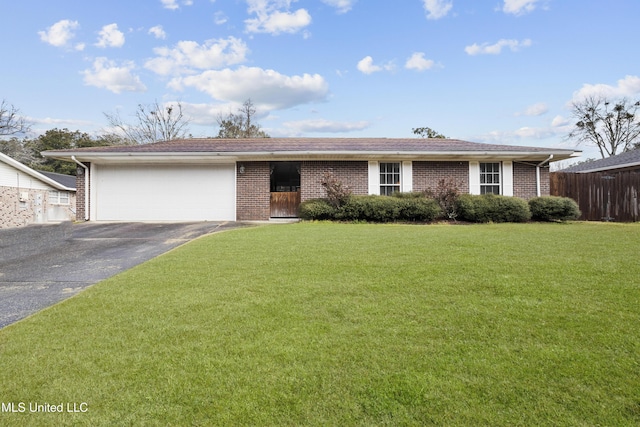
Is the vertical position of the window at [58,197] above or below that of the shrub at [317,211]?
above

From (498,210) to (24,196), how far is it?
838 inches

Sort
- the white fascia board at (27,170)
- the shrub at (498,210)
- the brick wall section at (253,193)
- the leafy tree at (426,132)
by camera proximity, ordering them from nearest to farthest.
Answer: the shrub at (498,210), the brick wall section at (253,193), the white fascia board at (27,170), the leafy tree at (426,132)

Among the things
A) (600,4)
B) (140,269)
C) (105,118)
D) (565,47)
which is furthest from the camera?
(105,118)

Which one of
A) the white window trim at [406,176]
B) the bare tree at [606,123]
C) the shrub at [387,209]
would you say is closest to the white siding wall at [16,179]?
the shrub at [387,209]

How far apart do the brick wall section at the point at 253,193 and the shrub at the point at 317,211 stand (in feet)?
6.66

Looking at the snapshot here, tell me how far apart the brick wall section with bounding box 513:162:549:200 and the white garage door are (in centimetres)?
1141

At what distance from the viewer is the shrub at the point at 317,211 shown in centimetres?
1171

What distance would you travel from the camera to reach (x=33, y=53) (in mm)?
15250

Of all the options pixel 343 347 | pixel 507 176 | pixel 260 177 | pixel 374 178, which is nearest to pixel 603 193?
pixel 507 176

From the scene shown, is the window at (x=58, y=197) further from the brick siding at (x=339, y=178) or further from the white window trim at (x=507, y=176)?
the white window trim at (x=507, y=176)

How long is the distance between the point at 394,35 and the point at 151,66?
12.7 m

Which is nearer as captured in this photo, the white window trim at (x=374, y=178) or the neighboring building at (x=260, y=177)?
the neighboring building at (x=260, y=177)

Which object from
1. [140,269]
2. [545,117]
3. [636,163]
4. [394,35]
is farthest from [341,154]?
[545,117]

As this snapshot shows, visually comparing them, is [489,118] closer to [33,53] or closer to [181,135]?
[33,53]
